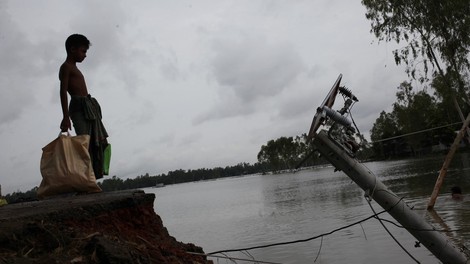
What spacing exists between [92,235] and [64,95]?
262cm

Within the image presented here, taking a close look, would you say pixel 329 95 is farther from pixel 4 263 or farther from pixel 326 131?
pixel 4 263

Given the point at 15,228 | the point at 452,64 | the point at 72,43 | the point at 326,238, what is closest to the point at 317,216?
the point at 326,238

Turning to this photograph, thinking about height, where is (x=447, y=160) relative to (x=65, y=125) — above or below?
below

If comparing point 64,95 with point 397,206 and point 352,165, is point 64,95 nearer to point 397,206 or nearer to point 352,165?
point 352,165

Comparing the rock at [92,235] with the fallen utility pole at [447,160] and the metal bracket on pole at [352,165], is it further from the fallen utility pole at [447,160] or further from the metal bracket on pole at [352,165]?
the fallen utility pole at [447,160]

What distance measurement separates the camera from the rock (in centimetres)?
229

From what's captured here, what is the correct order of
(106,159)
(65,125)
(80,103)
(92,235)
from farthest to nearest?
(106,159) → (80,103) → (65,125) → (92,235)

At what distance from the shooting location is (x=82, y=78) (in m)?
5.18

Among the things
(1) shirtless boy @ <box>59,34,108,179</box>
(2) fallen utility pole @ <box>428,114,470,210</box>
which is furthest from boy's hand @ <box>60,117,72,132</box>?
(2) fallen utility pole @ <box>428,114,470,210</box>

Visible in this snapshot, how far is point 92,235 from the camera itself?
2.59m

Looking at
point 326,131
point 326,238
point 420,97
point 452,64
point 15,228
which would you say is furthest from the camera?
point 420,97

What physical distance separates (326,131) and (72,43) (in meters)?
3.19

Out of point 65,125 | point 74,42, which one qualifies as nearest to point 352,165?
point 65,125

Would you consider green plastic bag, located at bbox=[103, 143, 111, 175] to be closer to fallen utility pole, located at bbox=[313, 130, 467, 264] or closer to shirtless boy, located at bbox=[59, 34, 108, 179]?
shirtless boy, located at bbox=[59, 34, 108, 179]
